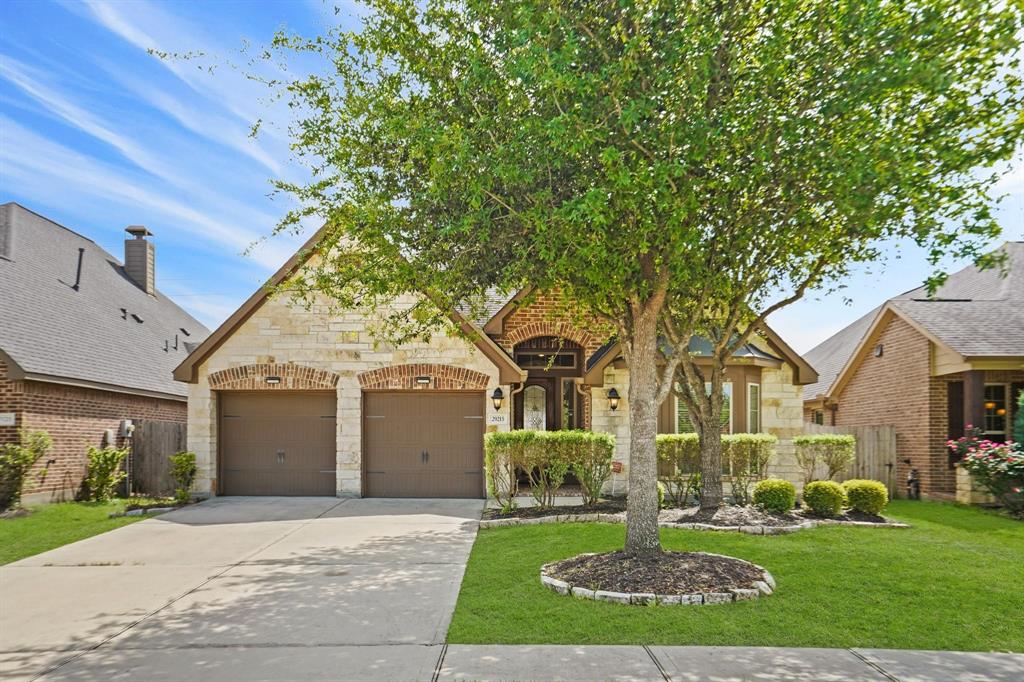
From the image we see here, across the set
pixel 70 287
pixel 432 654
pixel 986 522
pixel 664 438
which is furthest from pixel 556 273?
pixel 70 287

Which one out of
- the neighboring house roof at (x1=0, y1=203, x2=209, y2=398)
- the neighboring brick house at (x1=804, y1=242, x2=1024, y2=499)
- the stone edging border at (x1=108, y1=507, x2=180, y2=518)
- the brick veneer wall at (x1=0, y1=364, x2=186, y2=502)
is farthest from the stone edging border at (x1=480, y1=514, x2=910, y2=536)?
the neighboring house roof at (x1=0, y1=203, x2=209, y2=398)

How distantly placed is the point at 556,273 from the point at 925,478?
12.4m

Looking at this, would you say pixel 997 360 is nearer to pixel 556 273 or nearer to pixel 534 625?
pixel 556 273

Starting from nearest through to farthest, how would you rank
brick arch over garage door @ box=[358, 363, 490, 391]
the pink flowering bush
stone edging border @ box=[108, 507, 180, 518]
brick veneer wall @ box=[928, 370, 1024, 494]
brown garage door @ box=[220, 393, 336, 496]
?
stone edging border @ box=[108, 507, 180, 518] → the pink flowering bush → brick arch over garage door @ box=[358, 363, 490, 391] → brown garage door @ box=[220, 393, 336, 496] → brick veneer wall @ box=[928, 370, 1024, 494]

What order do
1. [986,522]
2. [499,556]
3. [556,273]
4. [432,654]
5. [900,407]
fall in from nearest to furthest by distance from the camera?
[432,654], [556,273], [499,556], [986,522], [900,407]

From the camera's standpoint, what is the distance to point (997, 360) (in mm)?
15539

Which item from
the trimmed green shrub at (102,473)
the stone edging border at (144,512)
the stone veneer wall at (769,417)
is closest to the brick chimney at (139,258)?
the trimmed green shrub at (102,473)

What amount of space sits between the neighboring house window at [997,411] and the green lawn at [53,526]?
17.5 metres

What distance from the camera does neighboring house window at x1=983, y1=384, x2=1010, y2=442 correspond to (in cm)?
1716

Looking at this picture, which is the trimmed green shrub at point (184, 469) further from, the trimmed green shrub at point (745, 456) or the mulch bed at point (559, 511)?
the trimmed green shrub at point (745, 456)

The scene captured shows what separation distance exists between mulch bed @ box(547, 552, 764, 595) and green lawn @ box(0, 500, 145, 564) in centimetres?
746

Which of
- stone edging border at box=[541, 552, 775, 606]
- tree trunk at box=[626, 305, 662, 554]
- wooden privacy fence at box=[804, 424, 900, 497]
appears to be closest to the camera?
stone edging border at box=[541, 552, 775, 606]

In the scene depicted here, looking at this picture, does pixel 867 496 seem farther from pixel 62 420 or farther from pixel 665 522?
pixel 62 420

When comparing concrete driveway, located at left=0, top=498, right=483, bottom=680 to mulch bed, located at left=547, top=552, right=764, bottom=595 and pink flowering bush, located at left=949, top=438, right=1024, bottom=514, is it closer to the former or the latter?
mulch bed, located at left=547, top=552, right=764, bottom=595
